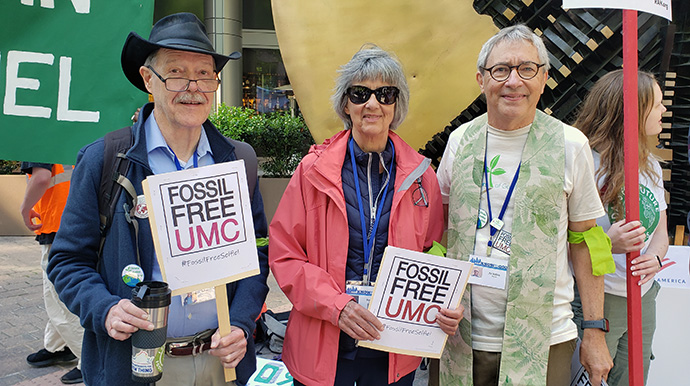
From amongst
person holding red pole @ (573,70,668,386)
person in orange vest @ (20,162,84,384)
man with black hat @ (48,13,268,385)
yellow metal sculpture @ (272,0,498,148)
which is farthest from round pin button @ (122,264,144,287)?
person in orange vest @ (20,162,84,384)

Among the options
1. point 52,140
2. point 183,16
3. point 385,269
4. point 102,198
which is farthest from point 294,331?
point 52,140

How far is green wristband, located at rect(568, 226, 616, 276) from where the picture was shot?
6.59ft

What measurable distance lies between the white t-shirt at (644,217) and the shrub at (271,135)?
540 cm

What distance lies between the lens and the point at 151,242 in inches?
69.0

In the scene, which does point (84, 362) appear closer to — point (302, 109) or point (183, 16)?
point (183, 16)

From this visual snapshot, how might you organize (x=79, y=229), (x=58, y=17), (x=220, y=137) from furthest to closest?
(x=58, y=17), (x=220, y=137), (x=79, y=229)

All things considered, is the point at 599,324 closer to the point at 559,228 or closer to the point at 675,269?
the point at 559,228

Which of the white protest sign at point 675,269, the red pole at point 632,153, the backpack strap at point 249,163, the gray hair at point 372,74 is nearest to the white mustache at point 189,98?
the backpack strap at point 249,163

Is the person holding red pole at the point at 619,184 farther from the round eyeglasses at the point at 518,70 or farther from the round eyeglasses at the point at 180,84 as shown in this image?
the round eyeglasses at the point at 180,84

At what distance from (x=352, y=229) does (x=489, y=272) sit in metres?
0.54

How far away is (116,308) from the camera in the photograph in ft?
5.22

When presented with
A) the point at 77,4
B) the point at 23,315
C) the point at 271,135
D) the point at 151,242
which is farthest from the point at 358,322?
the point at 271,135

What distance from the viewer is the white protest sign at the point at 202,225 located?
1596 millimetres

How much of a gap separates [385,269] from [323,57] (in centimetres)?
200
